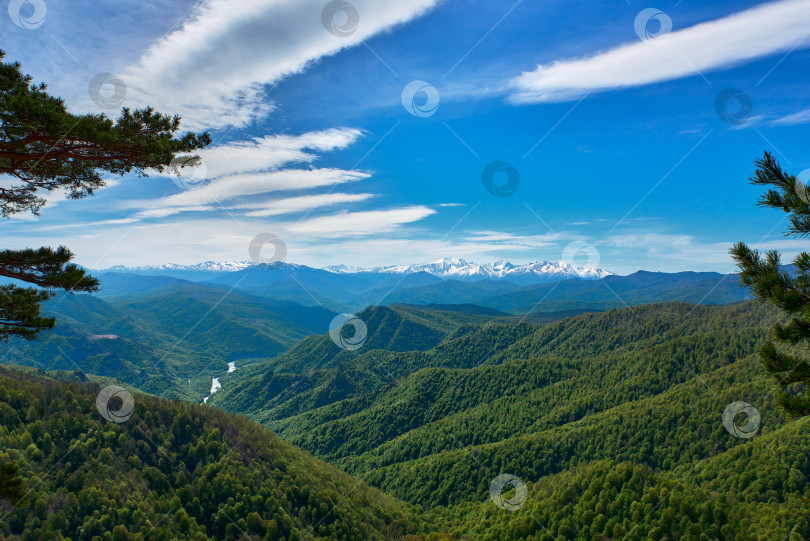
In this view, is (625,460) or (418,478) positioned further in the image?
(418,478)

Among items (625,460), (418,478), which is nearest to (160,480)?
(418,478)

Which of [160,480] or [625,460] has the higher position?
[625,460]

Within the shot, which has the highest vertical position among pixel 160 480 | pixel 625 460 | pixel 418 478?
pixel 625 460

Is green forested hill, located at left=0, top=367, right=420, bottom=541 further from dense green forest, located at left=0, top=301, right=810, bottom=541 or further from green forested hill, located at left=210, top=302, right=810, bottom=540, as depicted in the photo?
green forested hill, located at left=210, top=302, right=810, bottom=540

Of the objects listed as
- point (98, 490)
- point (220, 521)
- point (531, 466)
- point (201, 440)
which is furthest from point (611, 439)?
point (98, 490)

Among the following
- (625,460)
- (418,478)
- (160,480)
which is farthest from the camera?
(418,478)

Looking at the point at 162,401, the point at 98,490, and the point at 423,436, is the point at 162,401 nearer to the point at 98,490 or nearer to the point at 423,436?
the point at 98,490

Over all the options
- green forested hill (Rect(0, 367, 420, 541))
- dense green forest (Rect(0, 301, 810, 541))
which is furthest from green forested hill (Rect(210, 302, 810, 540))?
green forested hill (Rect(0, 367, 420, 541))

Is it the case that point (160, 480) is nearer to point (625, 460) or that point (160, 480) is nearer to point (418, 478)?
point (418, 478)
